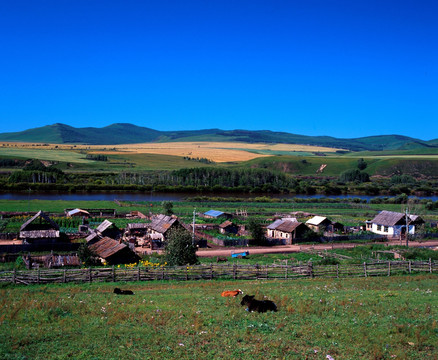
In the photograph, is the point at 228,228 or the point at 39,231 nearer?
the point at 39,231

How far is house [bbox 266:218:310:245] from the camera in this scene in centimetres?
4897

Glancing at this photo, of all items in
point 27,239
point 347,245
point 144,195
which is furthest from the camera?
point 144,195

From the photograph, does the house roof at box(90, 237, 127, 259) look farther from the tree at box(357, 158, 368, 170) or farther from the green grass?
the tree at box(357, 158, 368, 170)

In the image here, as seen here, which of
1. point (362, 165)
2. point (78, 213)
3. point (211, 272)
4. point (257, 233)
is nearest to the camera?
point (211, 272)

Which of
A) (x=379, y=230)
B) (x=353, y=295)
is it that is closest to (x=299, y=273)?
(x=353, y=295)

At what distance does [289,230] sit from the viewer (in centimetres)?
4944

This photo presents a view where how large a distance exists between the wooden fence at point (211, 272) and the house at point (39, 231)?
17394 mm

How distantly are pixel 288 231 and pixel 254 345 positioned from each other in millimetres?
38256

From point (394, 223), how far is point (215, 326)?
45234mm

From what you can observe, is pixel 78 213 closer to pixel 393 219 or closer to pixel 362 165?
pixel 393 219

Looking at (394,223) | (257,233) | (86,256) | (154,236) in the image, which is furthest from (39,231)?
(394,223)

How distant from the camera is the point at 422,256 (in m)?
36.0

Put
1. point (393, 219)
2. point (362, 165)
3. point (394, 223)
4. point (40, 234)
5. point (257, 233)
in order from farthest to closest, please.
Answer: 1. point (362, 165)
2. point (393, 219)
3. point (394, 223)
4. point (257, 233)
5. point (40, 234)

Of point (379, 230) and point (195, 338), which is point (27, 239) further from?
point (379, 230)
